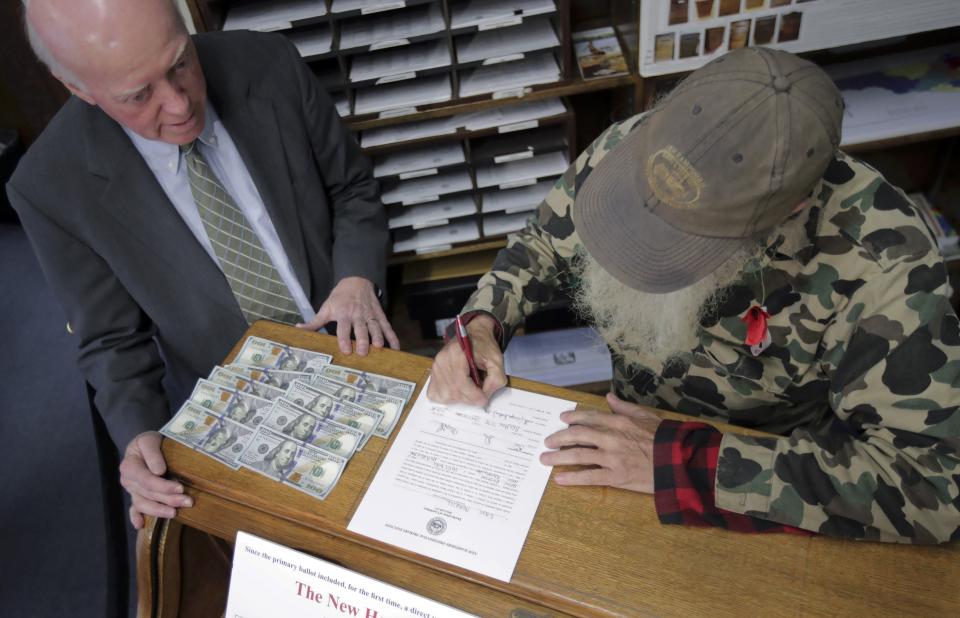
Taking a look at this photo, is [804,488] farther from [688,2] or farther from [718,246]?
[688,2]

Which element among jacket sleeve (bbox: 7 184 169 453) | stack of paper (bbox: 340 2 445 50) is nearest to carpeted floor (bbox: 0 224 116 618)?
jacket sleeve (bbox: 7 184 169 453)

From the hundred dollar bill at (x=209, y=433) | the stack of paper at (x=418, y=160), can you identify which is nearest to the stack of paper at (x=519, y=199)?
the stack of paper at (x=418, y=160)

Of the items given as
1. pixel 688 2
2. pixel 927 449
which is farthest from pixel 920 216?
pixel 688 2

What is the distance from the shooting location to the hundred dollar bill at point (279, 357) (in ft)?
4.42

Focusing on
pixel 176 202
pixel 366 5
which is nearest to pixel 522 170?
pixel 366 5

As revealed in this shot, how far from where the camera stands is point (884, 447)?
1.02 m

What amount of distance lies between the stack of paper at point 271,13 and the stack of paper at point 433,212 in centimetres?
77

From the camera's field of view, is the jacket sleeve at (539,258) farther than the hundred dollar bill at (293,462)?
Yes

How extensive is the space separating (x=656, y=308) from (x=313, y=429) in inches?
26.5

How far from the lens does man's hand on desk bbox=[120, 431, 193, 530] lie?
1173mm

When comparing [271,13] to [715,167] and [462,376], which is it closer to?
[462,376]

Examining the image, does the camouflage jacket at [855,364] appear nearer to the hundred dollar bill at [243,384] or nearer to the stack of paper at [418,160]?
the hundred dollar bill at [243,384]

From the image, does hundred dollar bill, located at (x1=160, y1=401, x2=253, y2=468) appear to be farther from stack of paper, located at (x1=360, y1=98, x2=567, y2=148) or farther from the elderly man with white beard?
stack of paper, located at (x1=360, y1=98, x2=567, y2=148)

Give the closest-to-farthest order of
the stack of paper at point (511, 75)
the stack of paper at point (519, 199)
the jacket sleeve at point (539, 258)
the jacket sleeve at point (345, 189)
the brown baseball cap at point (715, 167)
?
1. the brown baseball cap at point (715, 167)
2. the jacket sleeve at point (539, 258)
3. the jacket sleeve at point (345, 189)
4. the stack of paper at point (511, 75)
5. the stack of paper at point (519, 199)
